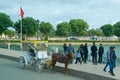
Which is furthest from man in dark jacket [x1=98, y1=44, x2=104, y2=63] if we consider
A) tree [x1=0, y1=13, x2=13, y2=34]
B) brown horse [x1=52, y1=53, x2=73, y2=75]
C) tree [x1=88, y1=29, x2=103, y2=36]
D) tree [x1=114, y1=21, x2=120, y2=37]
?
tree [x1=88, y1=29, x2=103, y2=36]

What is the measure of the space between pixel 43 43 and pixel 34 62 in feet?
4.74

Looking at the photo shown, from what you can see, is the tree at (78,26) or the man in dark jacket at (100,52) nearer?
the man in dark jacket at (100,52)

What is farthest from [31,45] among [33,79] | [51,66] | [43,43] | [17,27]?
[17,27]

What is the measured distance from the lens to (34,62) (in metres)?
19.1

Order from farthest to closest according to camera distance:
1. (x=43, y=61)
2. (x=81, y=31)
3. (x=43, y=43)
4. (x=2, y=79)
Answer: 1. (x=81, y=31)
2. (x=43, y=43)
3. (x=43, y=61)
4. (x=2, y=79)

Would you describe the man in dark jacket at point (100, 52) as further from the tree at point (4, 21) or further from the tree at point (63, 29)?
the tree at point (63, 29)

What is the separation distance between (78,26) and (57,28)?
10386 millimetres

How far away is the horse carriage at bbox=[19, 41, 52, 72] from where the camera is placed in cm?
1841

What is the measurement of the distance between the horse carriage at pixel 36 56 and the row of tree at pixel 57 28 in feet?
228

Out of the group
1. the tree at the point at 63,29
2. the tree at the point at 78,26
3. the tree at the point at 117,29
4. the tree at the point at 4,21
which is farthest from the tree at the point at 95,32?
the tree at the point at 4,21

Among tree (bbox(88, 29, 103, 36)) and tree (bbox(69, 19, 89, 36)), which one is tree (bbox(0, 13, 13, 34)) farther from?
tree (bbox(88, 29, 103, 36))

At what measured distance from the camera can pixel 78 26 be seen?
133875 millimetres

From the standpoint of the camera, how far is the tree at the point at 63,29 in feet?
411

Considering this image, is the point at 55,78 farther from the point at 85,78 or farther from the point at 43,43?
the point at 43,43
